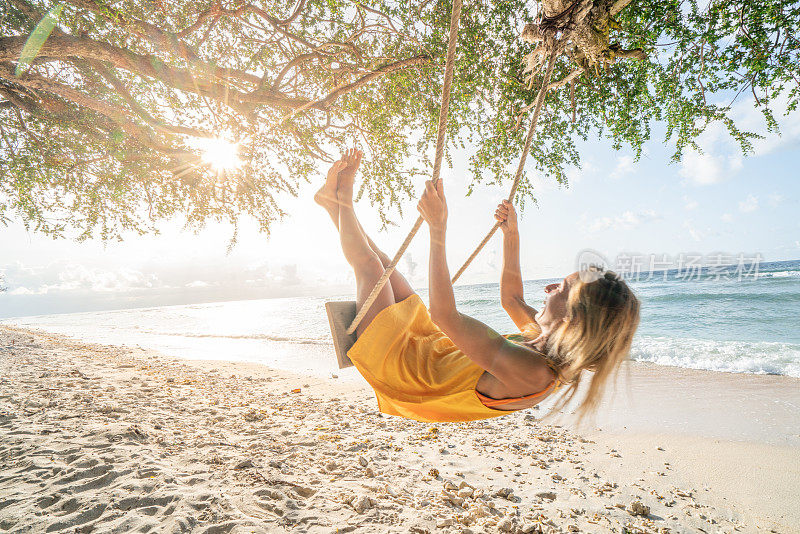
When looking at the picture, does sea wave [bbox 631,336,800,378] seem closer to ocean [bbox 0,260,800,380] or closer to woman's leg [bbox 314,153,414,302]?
ocean [bbox 0,260,800,380]

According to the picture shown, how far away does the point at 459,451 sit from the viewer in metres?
3.62

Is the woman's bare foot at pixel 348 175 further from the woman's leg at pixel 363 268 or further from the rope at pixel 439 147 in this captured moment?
the rope at pixel 439 147

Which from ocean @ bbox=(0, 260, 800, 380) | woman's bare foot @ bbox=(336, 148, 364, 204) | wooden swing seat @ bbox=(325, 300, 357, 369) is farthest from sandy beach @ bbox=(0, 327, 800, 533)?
ocean @ bbox=(0, 260, 800, 380)

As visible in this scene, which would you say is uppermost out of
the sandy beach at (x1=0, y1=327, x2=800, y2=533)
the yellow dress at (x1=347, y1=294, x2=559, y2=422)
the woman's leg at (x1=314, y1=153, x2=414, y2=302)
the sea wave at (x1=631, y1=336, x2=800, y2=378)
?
the woman's leg at (x1=314, y1=153, x2=414, y2=302)

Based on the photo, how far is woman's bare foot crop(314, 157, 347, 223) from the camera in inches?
92.0

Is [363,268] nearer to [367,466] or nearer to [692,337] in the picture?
[367,466]

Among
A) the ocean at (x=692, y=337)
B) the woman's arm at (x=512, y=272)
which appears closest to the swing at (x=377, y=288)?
the woman's arm at (x=512, y=272)

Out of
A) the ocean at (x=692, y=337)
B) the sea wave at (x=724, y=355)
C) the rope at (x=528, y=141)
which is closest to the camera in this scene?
the rope at (x=528, y=141)

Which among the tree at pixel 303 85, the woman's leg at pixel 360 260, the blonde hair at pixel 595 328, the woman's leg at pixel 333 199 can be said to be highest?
the tree at pixel 303 85

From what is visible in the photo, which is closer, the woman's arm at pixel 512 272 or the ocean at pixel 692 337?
the woman's arm at pixel 512 272

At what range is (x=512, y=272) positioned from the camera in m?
2.41

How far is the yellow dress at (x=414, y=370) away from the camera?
164 centimetres

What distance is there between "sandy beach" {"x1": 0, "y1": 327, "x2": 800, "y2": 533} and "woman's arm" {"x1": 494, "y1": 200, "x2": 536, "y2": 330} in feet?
2.40

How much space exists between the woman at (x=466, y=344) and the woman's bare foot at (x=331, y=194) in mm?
218
